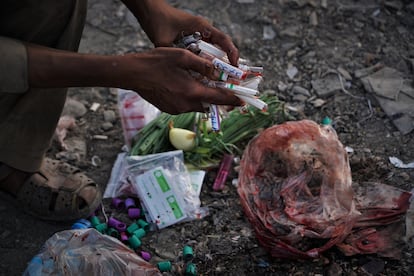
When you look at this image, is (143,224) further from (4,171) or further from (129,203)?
(4,171)

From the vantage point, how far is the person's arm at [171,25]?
6.47ft

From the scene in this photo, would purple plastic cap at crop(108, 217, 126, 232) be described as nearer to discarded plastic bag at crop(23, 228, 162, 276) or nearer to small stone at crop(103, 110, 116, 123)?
discarded plastic bag at crop(23, 228, 162, 276)

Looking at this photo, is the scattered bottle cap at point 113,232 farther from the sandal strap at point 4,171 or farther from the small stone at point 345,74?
the small stone at point 345,74

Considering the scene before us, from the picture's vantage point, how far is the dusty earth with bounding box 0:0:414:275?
221 cm

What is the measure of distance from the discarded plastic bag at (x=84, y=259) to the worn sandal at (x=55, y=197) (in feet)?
1.13

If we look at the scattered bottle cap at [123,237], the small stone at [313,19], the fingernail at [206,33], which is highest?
the fingernail at [206,33]

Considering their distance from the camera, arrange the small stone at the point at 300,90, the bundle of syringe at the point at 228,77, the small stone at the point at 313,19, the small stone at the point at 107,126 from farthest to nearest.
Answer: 1. the small stone at the point at 313,19
2. the small stone at the point at 300,90
3. the small stone at the point at 107,126
4. the bundle of syringe at the point at 228,77

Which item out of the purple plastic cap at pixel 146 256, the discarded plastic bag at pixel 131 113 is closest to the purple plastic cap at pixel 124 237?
the purple plastic cap at pixel 146 256

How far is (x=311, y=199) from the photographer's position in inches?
88.4

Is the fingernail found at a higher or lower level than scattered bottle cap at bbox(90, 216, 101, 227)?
higher

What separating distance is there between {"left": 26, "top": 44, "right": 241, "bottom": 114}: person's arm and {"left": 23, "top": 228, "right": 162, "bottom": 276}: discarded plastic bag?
625mm

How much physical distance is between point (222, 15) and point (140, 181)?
157 centimetres

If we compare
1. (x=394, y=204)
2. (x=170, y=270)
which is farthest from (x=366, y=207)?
(x=170, y=270)

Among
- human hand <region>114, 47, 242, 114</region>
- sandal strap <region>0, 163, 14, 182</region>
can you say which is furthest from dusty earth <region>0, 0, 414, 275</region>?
human hand <region>114, 47, 242, 114</region>
